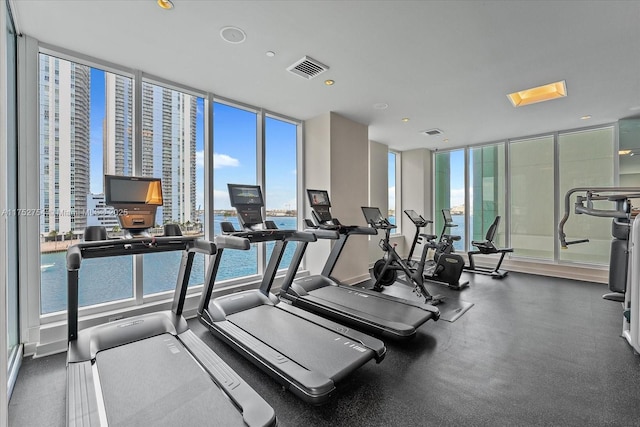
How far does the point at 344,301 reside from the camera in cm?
376

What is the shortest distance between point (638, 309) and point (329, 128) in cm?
431

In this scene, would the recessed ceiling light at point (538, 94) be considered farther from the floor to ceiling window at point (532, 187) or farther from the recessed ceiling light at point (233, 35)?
the recessed ceiling light at point (233, 35)

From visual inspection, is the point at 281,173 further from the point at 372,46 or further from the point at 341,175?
the point at 372,46

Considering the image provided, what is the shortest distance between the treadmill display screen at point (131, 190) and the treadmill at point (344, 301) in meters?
1.89

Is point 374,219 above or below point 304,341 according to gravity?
above

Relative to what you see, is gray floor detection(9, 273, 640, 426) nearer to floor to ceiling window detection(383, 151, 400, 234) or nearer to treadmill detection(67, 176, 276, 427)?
treadmill detection(67, 176, 276, 427)

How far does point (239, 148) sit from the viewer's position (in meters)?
4.59

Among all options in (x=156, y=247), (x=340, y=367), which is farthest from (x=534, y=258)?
(x=156, y=247)

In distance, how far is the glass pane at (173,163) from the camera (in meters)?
3.65

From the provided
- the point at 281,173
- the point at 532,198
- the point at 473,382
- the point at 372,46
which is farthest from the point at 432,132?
the point at 473,382

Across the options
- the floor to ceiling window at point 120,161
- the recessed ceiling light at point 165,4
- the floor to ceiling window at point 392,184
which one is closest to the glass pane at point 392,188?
the floor to ceiling window at point 392,184

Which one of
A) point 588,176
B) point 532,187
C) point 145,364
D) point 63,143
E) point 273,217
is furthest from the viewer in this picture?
point 532,187

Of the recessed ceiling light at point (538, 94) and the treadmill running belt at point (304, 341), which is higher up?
the recessed ceiling light at point (538, 94)

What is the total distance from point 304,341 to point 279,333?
0.31 meters
